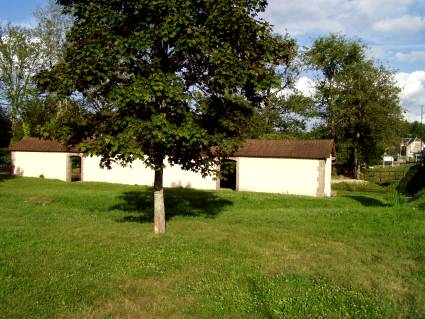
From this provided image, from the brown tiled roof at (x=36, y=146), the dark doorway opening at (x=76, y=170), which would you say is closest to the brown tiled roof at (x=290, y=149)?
the dark doorway opening at (x=76, y=170)

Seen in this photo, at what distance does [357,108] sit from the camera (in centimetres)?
5400

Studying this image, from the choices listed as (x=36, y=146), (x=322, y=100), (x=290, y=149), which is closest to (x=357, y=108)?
(x=322, y=100)

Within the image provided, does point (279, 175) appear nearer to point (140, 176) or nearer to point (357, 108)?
point (140, 176)

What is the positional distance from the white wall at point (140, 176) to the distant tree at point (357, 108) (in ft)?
84.3

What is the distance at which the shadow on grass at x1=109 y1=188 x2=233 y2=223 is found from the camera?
16.4 m

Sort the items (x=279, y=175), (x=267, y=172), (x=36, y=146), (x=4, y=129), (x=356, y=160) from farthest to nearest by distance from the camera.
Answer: (x=356, y=160) → (x=4, y=129) → (x=36, y=146) → (x=267, y=172) → (x=279, y=175)

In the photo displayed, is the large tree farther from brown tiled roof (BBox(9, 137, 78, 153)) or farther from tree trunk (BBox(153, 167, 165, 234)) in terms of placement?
brown tiled roof (BBox(9, 137, 78, 153))

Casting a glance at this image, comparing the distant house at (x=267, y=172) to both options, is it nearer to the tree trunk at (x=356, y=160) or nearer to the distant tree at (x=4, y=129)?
the distant tree at (x=4, y=129)

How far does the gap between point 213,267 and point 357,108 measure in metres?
49.5

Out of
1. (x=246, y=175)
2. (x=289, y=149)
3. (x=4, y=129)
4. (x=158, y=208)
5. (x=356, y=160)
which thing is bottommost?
(x=158, y=208)

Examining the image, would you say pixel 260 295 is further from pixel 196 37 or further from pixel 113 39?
pixel 113 39

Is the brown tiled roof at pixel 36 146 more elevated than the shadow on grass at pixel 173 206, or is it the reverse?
the brown tiled roof at pixel 36 146

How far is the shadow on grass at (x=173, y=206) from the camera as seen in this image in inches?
646

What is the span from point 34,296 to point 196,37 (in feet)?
19.7
